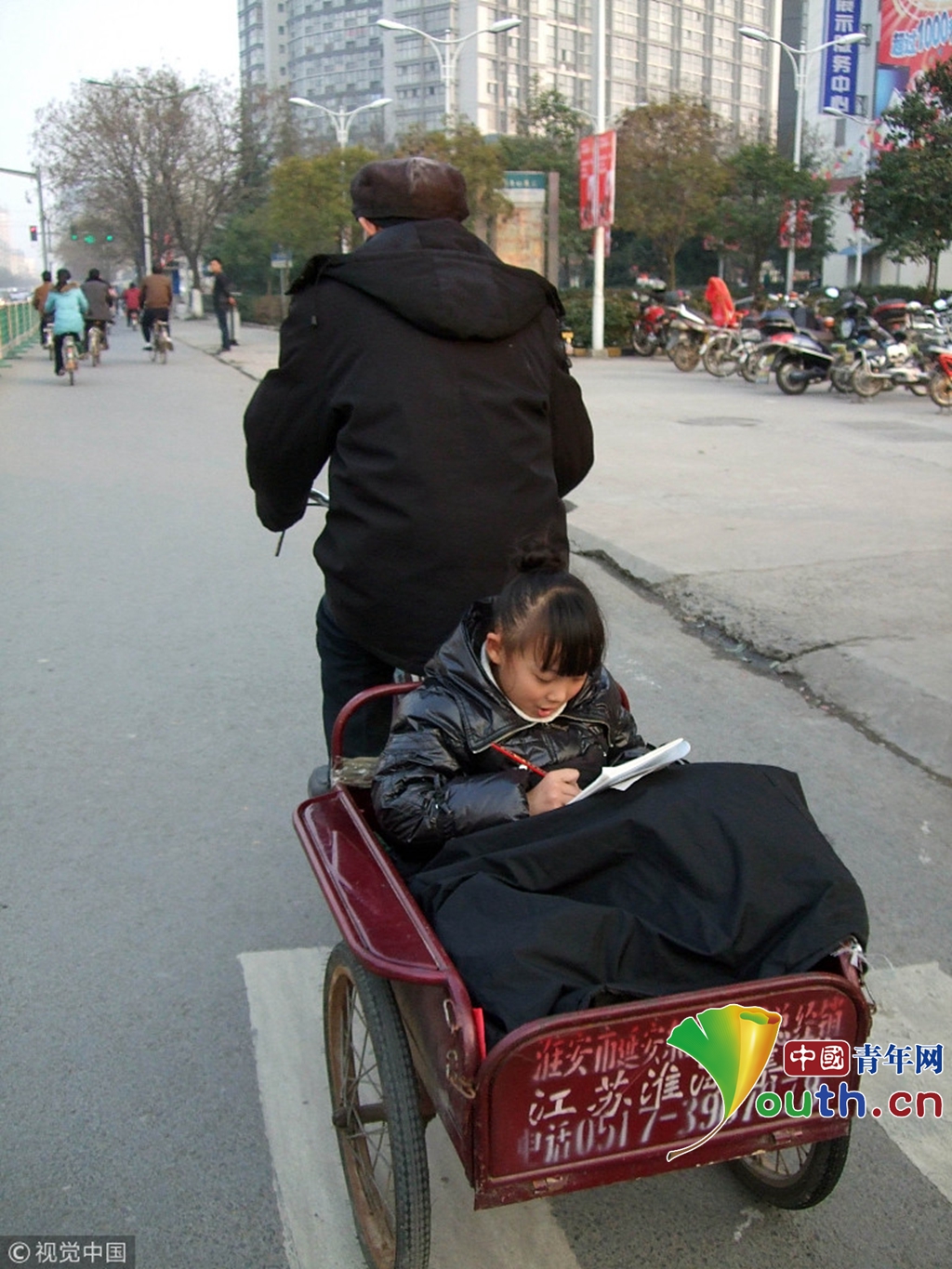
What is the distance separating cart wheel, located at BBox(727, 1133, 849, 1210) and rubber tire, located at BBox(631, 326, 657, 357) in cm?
2304

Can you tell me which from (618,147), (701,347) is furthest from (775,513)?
(618,147)

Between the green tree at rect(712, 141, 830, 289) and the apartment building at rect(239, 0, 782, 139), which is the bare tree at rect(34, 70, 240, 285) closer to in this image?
the green tree at rect(712, 141, 830, 289)

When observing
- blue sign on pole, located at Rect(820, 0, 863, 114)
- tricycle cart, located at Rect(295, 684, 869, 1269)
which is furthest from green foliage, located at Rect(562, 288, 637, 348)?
tricycle cart, located at Rect(295, 684, 869, 1269)

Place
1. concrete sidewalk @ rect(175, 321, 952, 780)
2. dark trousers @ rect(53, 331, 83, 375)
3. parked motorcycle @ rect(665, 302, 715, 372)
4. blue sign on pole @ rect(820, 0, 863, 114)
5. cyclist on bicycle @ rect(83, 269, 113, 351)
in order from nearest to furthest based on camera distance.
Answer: concrete sidewalk @ rect(175, 321, 952, 780) → dark trousers @ rect(53, 331, 83, 375) → parked motorcycle @ rect(665, 302, 715, 372) → cyclist on bicycle @ rect(83, 269, 113, 351) → blue sign on pole @ rect(820, 0, 863, 114)

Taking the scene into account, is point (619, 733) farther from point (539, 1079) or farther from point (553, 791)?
point (539, 1079)

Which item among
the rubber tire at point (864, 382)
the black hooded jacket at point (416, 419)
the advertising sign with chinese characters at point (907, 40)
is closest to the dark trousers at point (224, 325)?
the rubber tire at point (864, 382)

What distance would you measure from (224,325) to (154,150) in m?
26.6

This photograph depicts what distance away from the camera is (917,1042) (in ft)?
9.53

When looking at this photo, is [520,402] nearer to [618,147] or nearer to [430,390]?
[430,390]

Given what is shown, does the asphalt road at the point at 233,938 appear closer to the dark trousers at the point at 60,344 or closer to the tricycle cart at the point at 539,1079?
the tricycle cart at the point at 539,1079

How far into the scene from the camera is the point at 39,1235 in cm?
230

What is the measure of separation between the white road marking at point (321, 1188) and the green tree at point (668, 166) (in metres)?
29.3

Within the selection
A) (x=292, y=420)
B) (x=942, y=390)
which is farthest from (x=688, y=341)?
(x=292, y=420)

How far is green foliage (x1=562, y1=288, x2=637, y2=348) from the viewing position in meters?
25.4
